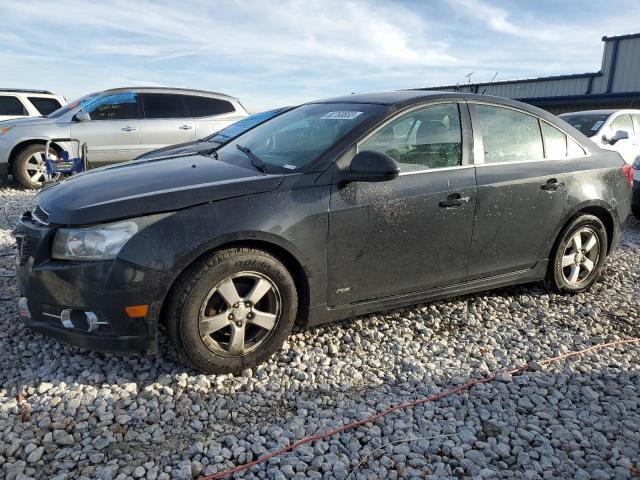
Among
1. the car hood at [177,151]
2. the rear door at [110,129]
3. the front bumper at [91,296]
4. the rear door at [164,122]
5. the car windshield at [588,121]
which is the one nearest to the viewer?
the front bumper at [91,296]

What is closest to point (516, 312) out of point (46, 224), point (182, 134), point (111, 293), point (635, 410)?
point (635, 410)

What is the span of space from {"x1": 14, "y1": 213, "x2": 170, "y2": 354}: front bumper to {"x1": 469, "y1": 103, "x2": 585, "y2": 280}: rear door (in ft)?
7.48

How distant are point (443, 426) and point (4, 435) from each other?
2.17m

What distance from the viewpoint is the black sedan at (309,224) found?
2.78 meters

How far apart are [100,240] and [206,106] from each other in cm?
764

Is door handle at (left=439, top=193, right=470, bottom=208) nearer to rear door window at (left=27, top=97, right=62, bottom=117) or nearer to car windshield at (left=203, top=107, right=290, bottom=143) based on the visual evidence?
car windshield at (left=203, top=107, right=290, bottom=143)

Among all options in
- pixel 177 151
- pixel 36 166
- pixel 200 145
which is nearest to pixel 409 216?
pixel 177 151

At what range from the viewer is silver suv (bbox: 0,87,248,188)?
883cm

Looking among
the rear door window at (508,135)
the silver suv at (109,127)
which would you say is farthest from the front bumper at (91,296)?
the silver suv at (109,127)

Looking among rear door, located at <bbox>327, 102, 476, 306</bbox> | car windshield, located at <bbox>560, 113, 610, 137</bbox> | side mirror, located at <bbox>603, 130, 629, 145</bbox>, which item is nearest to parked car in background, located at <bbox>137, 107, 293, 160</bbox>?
rear door, located at <bbox>327, 102, 476, 306</bbox>

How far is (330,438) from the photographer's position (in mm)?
2564

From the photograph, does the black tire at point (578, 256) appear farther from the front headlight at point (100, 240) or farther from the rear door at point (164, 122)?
the rear door at point (164, 122)

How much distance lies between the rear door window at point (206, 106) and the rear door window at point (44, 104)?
16.2 feet

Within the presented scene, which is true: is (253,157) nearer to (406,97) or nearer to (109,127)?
(406,97)
